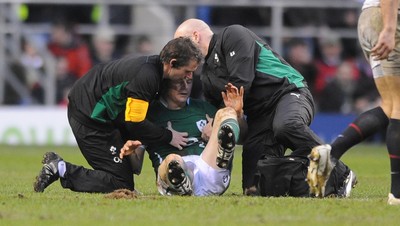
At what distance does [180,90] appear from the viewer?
1007 centimetres

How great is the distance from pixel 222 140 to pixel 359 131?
113cm

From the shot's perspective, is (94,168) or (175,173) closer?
(175,173)

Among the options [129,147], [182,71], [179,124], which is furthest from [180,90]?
[129,147]

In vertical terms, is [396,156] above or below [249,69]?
below

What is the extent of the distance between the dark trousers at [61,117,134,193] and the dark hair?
1051 millimetres

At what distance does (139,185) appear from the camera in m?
11.5

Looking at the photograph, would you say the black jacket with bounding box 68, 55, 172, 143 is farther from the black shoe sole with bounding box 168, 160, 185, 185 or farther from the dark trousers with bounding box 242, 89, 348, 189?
the dark trousers with bounding box 242, 89, 348, 189

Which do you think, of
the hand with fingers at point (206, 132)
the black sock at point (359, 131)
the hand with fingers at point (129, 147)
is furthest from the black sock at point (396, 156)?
the hand with fingers at point (129, 147)

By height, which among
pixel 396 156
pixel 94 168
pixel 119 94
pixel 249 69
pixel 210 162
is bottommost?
pixel 94 168

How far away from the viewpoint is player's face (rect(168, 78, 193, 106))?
32.7ft

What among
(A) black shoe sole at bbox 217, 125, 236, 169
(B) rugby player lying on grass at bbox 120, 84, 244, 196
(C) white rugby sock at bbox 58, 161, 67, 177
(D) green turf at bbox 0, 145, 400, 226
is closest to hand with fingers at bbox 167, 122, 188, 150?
(B) rugby player lying on grass at bbox 120, 84, 244, 196

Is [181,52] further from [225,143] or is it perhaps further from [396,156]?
[396,156]

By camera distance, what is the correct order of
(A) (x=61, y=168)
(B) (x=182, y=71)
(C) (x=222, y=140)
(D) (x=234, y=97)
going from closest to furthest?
(C) (x=222, y=140) → (B) (x=182, y=71) → (D) (x=234, y=97) → (A) (x=61, y=168)

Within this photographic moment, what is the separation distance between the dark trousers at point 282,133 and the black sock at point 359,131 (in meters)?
0.47
